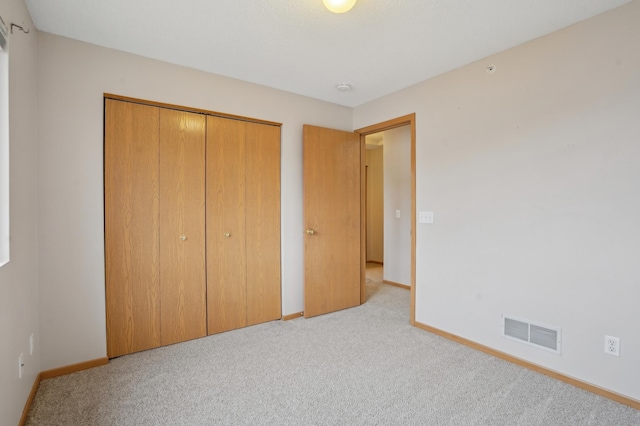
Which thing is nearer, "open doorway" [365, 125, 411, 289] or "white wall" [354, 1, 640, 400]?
"white wall" [354, 1, 640, 400]

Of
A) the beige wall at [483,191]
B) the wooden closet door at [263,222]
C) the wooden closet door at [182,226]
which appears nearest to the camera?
the beige wall at [483,191]

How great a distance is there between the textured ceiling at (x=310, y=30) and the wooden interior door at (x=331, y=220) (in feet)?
3.00

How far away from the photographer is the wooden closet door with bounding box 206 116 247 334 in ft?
9.37

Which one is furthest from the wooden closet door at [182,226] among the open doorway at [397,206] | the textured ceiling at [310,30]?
the open doorway at [397,206]

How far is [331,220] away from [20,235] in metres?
2.60

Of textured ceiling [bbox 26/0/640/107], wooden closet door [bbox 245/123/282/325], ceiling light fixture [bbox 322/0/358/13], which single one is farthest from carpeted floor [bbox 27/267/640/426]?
textured ceiling [bbox 26/0/640/107]

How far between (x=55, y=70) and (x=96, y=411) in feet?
7.63

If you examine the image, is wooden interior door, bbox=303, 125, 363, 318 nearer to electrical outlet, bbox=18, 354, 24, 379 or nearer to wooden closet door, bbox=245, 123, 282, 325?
wooden closet door, bbox=245, 123, 282, 325

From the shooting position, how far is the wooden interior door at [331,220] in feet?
11.1

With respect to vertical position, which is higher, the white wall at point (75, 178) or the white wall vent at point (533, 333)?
the white wall at point (75, 178)

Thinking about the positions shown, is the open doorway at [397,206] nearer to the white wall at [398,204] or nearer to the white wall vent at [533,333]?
the white wall at [398,204]

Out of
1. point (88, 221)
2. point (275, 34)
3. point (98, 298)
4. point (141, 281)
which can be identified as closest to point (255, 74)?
point (275, 34)

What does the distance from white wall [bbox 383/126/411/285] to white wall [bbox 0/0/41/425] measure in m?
4.17

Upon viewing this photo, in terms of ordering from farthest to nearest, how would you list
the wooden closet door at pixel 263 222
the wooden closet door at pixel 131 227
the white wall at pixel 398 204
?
the white wall at pixel 398 204
the wooden closet door at pixel 263 222
the wooden closet door at pixel 131 227
